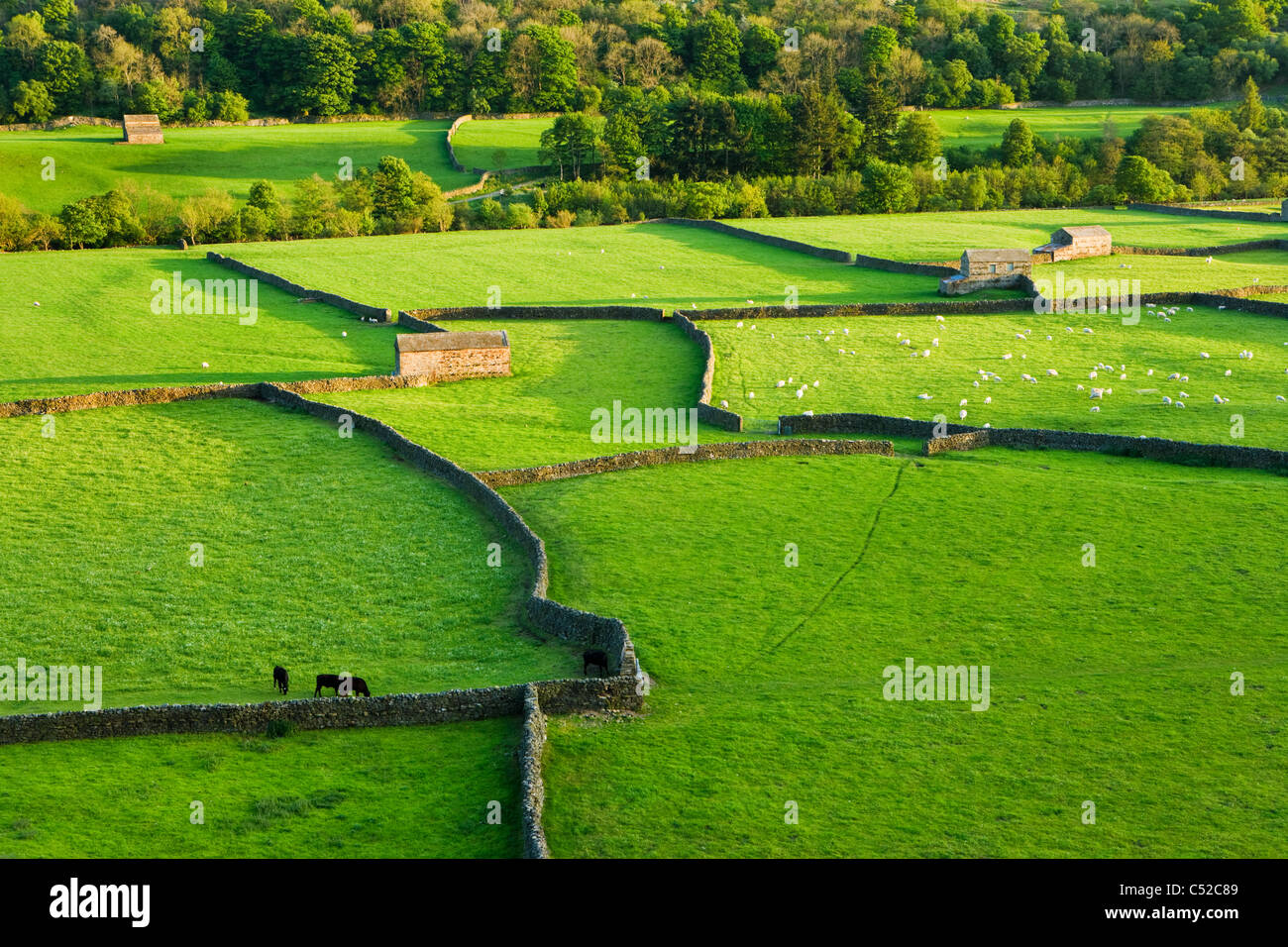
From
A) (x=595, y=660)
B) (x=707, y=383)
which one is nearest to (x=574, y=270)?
(x=707, y=383)

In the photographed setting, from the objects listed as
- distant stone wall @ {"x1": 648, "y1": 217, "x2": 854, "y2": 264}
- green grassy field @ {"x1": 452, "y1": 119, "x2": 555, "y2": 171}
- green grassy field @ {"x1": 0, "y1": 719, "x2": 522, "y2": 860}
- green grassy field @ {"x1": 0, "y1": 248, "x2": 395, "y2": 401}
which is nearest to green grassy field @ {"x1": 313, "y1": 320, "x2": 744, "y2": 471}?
green grassy field @ {"x1": 0, "y1": 248, "x2": 395, "y2": 401}

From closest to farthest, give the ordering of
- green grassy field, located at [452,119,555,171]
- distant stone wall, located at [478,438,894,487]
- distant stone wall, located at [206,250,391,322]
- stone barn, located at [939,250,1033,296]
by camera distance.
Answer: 1. distant stone wall, located at [478,438,894,487]
2. distant stone wall, located at [206,250,391,322]
3. stone barn, located at [939,250,1033,296]
4. green grassy field, located at [452,119,555,171]

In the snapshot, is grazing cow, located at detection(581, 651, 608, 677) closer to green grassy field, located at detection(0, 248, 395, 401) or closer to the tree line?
green grassy field, located at detection(0, 248, 395, 401)

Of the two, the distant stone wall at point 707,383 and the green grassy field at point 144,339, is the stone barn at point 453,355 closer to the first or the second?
the green grassy field at point 144,339

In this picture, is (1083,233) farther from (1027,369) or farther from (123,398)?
(123,398)

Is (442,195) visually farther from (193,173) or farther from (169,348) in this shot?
(169,348)
